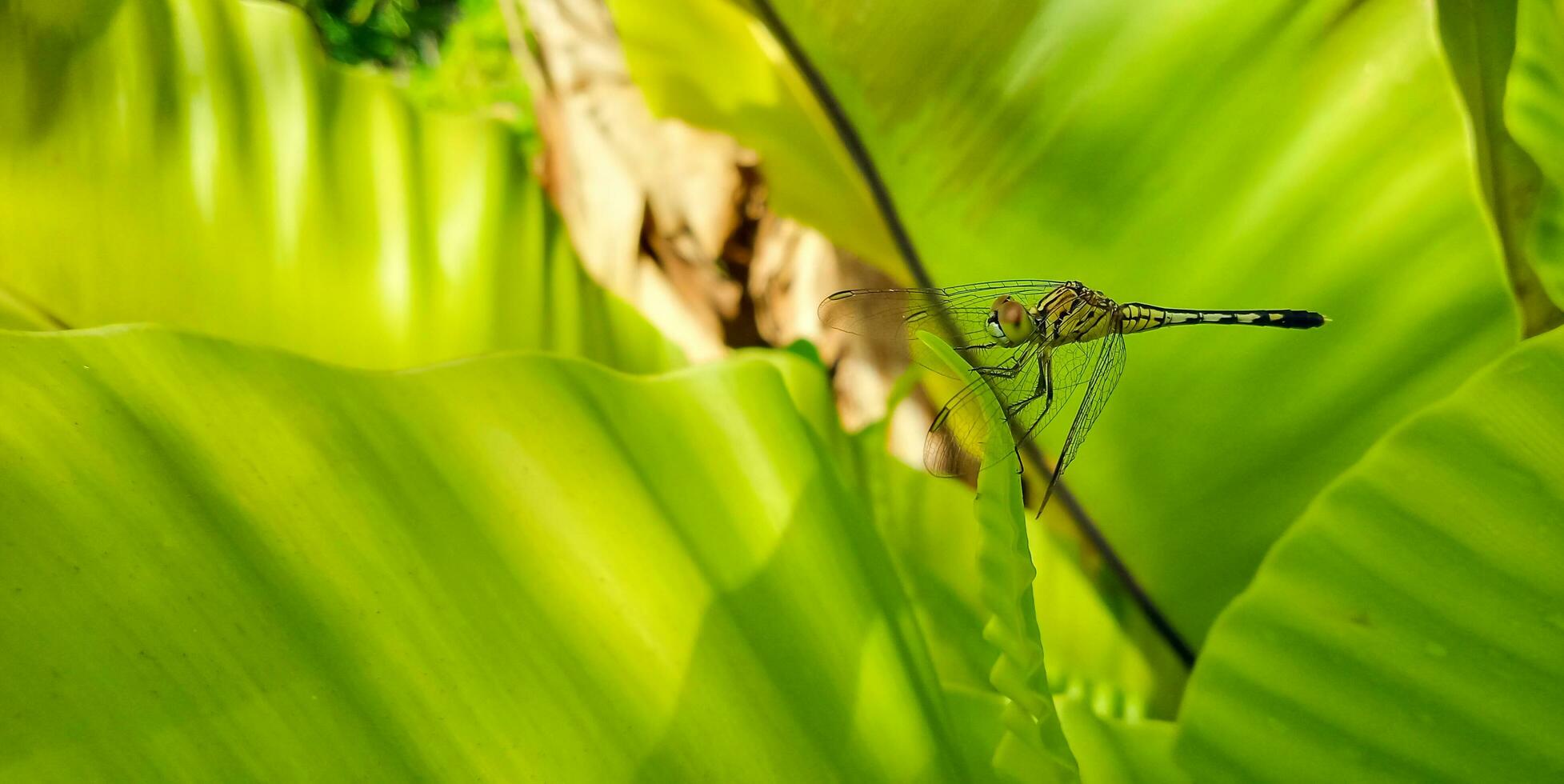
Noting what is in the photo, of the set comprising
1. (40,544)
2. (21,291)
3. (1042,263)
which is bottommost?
(21,291)

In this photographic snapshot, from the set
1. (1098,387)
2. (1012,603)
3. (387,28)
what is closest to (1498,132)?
(1098,387)

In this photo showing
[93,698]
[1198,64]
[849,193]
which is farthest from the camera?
[849,193]

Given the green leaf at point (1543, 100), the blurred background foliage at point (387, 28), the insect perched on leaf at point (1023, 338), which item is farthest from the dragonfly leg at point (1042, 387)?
the blurred background foliage at point (387, 28)

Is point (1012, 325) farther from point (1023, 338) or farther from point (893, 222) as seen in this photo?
point (893, 222)

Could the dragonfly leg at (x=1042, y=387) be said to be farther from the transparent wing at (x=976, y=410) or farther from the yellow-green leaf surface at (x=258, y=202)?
the yellow-green leaf surface at (x=258, y=202)

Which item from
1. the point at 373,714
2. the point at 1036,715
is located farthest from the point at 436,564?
the point at 1036,715

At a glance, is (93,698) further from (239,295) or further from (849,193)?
(849,193)
